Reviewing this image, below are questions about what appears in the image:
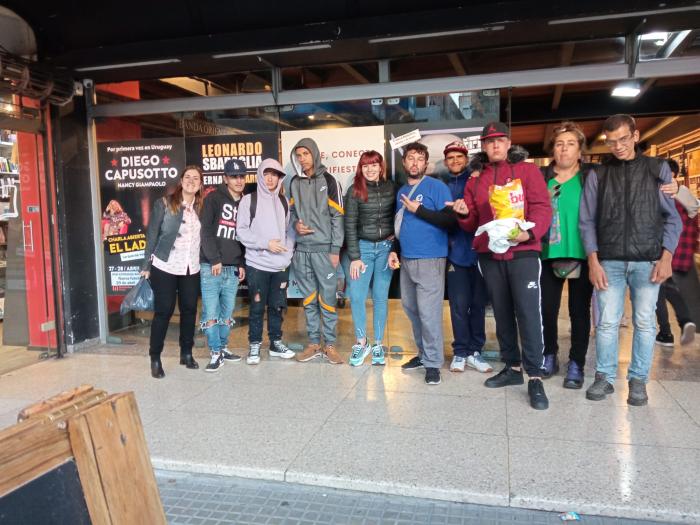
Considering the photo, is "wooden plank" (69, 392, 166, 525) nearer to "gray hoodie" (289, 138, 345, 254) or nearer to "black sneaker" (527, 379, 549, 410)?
"black sneaker" (527, 379, 549, 410)

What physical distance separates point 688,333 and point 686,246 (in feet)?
2.89

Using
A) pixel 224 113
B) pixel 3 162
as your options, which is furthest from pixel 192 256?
pixel 3 162

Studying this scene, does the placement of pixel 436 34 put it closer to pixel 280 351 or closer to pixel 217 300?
pixel 217 300

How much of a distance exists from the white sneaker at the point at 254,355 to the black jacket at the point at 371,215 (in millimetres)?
1364

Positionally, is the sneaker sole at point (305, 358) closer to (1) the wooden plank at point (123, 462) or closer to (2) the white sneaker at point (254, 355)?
(2) the white sneaker at point (254, 355)

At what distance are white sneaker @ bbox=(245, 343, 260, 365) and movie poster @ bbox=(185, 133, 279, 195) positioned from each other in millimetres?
1587

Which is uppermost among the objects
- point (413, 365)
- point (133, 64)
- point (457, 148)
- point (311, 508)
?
point (133, 64)

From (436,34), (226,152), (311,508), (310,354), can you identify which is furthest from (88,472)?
(226,152)

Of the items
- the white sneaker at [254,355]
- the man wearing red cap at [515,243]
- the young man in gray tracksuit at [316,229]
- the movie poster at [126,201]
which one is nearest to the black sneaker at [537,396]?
A: the man wearing red cap at [515,243]

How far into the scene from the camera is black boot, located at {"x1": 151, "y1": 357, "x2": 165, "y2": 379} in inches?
205

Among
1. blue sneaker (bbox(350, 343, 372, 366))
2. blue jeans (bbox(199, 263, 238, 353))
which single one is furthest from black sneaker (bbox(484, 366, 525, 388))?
blue jeans (bbox(199, 263, 238, 353))

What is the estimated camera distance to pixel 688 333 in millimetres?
5672

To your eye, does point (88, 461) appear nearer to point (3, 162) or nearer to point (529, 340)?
point (529, 340)

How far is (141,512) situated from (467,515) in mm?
1739
